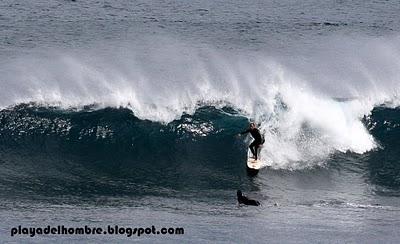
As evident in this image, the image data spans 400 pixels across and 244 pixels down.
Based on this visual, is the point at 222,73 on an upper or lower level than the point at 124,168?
upper

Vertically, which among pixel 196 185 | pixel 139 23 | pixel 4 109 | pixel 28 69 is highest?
pixel 139 23

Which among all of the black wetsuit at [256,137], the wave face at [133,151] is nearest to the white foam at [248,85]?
the wave face at [133,151]

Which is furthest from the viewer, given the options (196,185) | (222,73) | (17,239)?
(222,73)

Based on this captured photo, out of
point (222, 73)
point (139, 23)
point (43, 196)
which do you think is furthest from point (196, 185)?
point (139, 23)

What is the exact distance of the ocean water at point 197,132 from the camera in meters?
24.0

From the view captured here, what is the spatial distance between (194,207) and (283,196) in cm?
263

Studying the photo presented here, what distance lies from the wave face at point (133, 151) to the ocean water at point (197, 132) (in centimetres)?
6

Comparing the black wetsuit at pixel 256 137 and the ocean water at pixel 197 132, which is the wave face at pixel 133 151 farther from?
the black wetsuit at pixel 256 137

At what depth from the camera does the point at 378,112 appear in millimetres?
31719

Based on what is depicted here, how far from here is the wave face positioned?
1073 inches

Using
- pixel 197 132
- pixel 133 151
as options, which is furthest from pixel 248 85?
pixel 133 151

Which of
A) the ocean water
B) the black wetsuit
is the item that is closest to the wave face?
the ocean water

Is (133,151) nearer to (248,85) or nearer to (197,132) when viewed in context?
(197,132)

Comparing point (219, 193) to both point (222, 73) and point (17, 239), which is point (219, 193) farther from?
point (222, 73)
